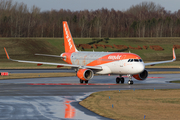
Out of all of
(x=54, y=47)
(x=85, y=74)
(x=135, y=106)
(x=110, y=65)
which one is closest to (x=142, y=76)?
(x=110, y=65)

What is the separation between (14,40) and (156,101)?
11527 centimetres

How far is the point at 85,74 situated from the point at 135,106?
68.4 feet

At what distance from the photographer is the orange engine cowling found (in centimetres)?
4253

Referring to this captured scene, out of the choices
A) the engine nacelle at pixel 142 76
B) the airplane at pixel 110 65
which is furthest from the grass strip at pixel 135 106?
the engine nacelle at pixel 142 76

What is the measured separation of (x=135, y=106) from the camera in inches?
920

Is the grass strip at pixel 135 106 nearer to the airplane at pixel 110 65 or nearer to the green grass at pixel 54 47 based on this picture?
the airplane at pixel 110 65

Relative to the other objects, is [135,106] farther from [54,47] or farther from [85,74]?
[54,47]

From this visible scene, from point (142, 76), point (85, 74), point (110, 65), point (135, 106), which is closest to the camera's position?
point (135, 106)

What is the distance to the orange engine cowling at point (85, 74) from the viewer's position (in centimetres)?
4253

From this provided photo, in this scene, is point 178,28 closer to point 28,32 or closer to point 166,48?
point 166,48

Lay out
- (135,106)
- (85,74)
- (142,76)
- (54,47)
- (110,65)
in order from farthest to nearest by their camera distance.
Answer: (54,47) → (142,76) → (110,65) → (85,74) → (135,106)

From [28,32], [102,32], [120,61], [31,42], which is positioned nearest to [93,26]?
[102,32]

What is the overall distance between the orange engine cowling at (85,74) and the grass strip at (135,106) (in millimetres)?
13448

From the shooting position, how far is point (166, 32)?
196 m
